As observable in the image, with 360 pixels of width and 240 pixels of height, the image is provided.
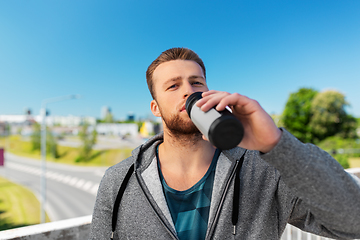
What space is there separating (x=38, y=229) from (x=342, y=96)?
4091 centimetres

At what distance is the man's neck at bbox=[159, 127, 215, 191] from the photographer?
139 cm

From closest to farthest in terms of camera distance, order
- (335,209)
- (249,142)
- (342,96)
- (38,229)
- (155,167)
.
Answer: (335,209) < (249,142) < (155,167) < (38,229) < (342,96)

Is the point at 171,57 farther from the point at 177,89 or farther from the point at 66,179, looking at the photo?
the point at 66,179

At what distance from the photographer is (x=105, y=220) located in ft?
4.20

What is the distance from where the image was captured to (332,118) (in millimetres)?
32031

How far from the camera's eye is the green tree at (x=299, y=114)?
3412 cm

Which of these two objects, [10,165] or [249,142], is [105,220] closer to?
[249,142]

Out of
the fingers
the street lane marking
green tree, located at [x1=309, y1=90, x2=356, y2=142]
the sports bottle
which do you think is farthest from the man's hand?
green tree, located at [x1=309, y1=90, x2=356, y2=142]

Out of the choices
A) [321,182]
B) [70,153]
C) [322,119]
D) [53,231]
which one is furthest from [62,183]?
[322,119]

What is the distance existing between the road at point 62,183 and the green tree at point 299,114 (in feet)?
104

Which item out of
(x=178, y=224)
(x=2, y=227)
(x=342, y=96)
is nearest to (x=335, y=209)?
(x=178, y=224)

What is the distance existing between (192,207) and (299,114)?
3919cm

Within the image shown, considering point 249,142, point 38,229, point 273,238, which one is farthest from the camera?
point 38,229

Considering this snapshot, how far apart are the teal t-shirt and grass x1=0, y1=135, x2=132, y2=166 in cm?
3810
